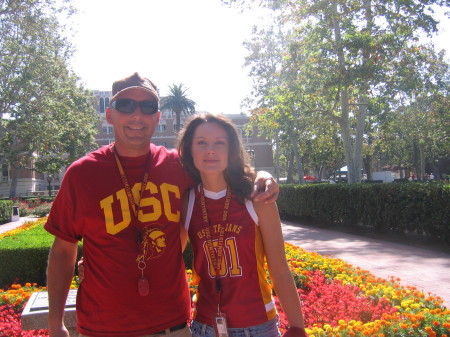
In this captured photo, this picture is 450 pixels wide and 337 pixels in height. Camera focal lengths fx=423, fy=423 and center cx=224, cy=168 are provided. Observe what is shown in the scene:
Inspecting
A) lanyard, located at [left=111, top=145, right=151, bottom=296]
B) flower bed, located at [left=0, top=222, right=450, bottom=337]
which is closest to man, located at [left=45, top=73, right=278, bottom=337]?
lanyard, located at [left=111, top=145, right=151, bottom=296]

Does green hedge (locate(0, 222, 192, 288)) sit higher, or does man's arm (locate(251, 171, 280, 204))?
man's arm (locate(251, 171, 280, 204))

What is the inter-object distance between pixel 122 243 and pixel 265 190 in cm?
74

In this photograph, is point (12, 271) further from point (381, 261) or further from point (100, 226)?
point (381, 261)

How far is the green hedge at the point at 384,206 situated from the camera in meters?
9.40

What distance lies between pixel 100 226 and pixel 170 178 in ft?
1.43

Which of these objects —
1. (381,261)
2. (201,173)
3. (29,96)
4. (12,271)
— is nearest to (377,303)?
(201,173)

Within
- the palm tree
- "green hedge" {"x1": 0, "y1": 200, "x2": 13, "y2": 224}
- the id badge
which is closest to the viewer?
the id badge

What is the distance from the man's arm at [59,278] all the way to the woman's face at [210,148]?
78 centimetres

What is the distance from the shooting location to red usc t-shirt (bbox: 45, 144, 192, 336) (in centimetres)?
197

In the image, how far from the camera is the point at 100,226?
2.02m

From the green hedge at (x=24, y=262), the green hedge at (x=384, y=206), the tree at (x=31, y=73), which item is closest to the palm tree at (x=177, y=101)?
the tree at (x=31, y=73)

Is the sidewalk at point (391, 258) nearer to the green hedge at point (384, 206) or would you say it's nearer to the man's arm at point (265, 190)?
the green hedge at point (384, 206)

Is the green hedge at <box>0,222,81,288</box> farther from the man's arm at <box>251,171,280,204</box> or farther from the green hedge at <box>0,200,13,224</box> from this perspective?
the green hedge at <box>0,200,13,224</box>

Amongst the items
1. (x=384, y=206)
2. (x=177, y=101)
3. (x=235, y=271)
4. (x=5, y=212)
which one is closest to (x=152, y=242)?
(x=235, y=271)
